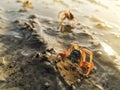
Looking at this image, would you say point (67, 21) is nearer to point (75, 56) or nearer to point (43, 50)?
point (43, 50)

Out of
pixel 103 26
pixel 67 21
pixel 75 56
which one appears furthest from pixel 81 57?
pixel 67 21

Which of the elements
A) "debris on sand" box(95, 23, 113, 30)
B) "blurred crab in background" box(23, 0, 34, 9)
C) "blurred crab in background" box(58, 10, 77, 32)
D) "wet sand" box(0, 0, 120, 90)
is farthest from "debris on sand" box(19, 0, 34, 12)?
"debris on sand" box(95, 23, 113, 30)

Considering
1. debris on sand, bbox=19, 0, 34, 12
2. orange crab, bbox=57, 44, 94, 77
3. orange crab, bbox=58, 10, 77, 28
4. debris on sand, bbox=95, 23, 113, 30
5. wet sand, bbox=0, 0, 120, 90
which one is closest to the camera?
wet sand, bbox=0, 0, 120, 90

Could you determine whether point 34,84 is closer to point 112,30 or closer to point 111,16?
point 112,30

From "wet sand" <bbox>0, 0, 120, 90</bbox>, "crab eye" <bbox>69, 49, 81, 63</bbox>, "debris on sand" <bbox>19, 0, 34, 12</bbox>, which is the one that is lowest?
"debris on sand" <bbox>19, 0, 34, 12</bbox>

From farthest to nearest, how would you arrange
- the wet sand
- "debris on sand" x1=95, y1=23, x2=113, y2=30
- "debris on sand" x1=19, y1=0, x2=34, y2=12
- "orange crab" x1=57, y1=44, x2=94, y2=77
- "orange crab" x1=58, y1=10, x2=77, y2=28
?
"debris on sand" x1=19, y1=0, x2=34, y2=12 < "orange crab" x1=58, y1=10, x2=77, y2=28 < "debris on sand" x1=95, y1=23, x2=113, y2=30 < "orange crab" x1=57, y1=44, x2=94, y2=77 < the wet sand

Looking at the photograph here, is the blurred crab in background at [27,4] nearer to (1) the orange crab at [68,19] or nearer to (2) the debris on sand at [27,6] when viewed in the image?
(2) the debris on sand at [27,6]

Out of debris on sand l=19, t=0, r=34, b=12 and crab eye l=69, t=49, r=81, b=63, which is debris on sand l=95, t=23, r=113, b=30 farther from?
debris on sand l=19, t=0, r=34, b=12
